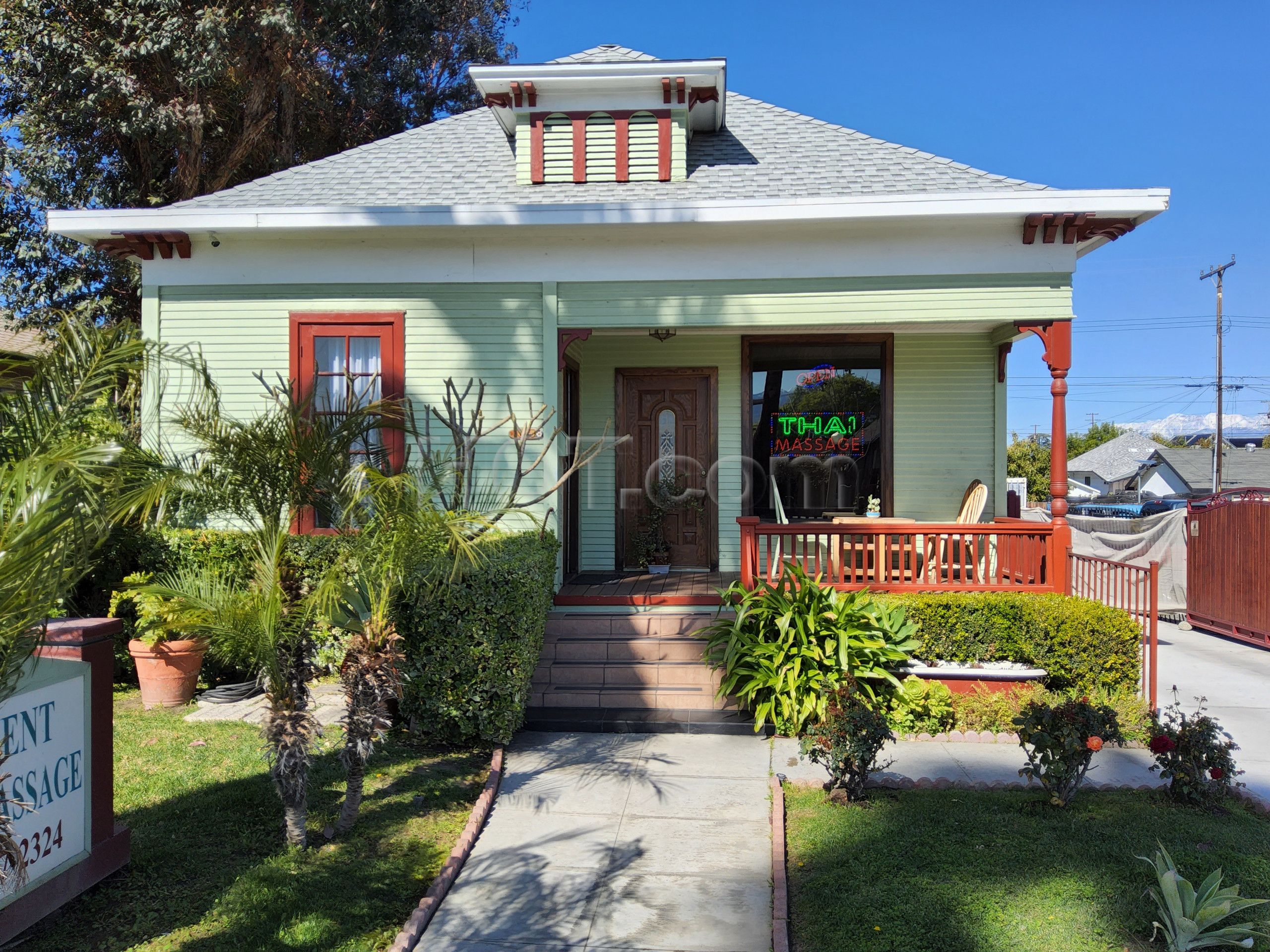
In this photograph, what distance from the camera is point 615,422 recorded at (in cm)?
1010

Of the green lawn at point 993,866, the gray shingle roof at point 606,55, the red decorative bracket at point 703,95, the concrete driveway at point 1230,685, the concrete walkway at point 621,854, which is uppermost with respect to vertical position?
the gray shingle roof at point 606,55

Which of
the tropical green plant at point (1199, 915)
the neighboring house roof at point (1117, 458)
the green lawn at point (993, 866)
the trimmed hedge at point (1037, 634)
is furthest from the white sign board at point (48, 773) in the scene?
the neighboring house roof at point (1117, 458)

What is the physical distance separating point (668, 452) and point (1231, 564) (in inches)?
302

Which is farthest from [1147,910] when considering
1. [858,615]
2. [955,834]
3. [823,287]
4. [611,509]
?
[611,509]

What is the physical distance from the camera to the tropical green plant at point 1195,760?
4.95 m

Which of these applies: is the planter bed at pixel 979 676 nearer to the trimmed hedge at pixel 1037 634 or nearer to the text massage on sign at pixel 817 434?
the trimmed hedge at pixel 1037 634

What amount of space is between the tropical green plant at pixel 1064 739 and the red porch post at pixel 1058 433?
2672 millimetres

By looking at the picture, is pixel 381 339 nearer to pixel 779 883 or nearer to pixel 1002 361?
pixel 779 883

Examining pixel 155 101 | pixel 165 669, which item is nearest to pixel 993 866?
pixel 165 669

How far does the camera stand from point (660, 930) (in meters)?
3.89

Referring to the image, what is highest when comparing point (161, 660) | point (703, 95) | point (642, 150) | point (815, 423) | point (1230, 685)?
point (703, 95)

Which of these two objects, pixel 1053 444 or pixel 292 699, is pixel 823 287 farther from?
pixel 292 699

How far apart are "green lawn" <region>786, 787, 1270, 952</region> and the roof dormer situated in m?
6.35

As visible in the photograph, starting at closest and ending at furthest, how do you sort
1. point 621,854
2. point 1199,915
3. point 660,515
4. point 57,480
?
point 57,480 → point 1199,915 → point 621,854 → point 660,515
